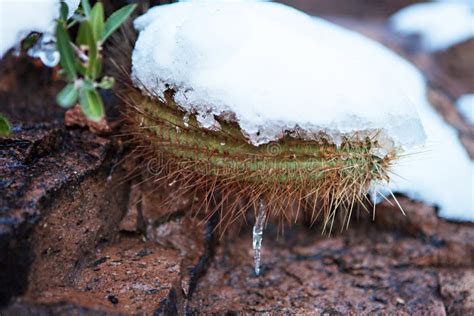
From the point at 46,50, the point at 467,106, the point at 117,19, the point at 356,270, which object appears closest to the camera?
the point at 117,19

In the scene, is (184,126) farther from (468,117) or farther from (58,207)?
(468,117)

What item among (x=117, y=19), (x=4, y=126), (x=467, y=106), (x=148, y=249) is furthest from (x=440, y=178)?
(x=4, y=126)

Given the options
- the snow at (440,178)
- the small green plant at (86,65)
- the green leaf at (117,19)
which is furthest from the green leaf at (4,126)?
the snow at (440,178)

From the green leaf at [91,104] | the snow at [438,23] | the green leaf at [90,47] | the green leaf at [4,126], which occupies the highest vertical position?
the snow at [438,23]

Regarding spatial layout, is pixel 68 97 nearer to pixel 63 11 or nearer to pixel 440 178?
pixel 63 11

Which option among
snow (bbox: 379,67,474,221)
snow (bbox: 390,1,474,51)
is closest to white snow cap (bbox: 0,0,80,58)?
snow (bbox: 379,67,474,221)

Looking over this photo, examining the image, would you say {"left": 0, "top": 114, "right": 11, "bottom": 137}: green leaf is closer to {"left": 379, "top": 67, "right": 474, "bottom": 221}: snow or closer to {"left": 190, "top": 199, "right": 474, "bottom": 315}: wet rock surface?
{"left": 190, "top": 199, "right": 474, "bottom": 315}: wet rock surface

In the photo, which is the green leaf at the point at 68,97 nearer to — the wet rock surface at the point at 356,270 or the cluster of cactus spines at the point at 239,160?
the cluster of cactus spines at the point at 239,160
